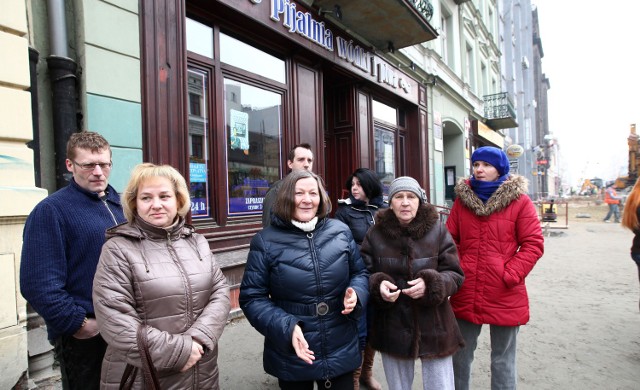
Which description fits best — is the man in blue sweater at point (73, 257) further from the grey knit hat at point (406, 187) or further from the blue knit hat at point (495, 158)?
the blue knit hat at point (495, 158)

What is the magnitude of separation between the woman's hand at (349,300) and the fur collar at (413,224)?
1.56 ft

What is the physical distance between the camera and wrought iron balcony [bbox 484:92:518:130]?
16484 mm

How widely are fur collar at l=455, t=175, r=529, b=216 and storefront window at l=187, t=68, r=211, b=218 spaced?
3209 mm

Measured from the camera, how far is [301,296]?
1.93m

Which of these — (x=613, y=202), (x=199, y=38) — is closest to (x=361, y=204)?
(x=199, y=38)

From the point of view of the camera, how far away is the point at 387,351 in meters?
2.19

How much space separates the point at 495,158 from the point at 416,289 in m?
1.13

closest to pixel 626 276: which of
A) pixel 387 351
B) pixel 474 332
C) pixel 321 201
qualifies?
pixel 474 332

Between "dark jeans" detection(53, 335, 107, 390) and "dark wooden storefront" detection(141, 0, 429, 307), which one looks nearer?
"dark jeans" detection(53, 335, 107, 390)

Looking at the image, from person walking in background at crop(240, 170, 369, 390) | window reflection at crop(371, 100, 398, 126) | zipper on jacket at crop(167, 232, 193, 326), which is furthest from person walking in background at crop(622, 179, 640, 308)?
window reflection at crop(371, 100, 398, 126)

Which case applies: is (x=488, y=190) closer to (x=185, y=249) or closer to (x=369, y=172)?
(x=369, y=172)

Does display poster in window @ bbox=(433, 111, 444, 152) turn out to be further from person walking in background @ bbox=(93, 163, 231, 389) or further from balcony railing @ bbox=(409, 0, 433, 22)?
person walking in background @ bbox=(93, 163, 231, 389)

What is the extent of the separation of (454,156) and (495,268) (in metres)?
12.1

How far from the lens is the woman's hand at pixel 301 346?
1.76 m
